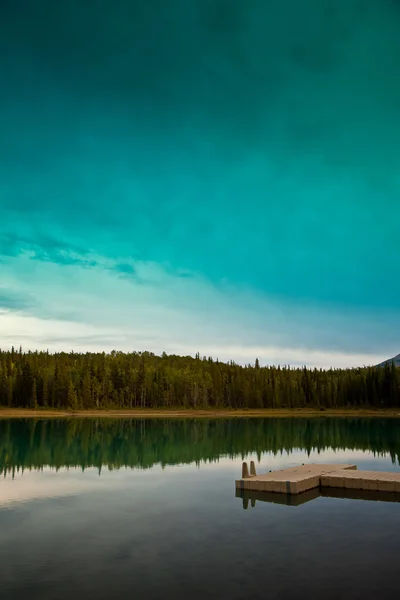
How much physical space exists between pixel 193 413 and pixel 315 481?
14416 centimetres

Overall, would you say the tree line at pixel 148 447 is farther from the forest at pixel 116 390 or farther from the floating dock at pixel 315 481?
the forest at pixel 116 390

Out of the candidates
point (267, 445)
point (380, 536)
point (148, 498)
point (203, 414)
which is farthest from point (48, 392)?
point (380, 536)

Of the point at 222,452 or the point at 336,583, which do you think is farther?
the point at 222,452

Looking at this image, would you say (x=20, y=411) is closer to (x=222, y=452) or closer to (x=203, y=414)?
(x=203, y=414)

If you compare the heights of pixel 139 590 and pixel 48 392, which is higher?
pixel 48 392

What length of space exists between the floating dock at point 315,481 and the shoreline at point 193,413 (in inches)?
4877

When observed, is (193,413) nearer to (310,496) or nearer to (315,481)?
(315,481)

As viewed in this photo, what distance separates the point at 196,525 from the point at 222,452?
36.2m

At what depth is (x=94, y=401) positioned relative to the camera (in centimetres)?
18050

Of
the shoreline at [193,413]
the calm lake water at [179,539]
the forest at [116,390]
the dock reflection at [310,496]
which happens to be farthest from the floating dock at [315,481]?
the forest at [116,390]

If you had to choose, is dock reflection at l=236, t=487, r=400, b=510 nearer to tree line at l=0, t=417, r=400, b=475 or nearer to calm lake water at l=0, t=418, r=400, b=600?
calm lake water at l=0, t=418, r=400, b=600

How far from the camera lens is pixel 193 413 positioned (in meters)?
177

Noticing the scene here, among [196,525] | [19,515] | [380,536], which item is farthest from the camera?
[19,515]

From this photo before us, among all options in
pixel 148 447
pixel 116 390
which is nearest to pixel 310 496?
pixel 148 447
